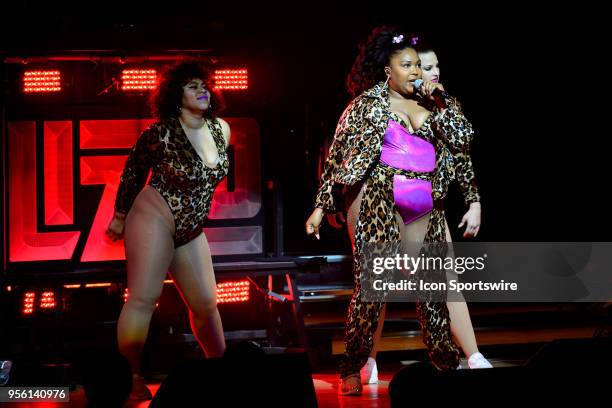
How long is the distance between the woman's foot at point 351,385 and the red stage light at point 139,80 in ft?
7.79

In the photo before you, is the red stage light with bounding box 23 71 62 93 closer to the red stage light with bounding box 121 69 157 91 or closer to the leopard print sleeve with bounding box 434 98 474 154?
the red stage light with bounding box 121 69 157 91

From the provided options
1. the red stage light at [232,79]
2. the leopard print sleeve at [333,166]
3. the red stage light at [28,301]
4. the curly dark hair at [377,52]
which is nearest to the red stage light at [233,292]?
the red stage light at [28,301]

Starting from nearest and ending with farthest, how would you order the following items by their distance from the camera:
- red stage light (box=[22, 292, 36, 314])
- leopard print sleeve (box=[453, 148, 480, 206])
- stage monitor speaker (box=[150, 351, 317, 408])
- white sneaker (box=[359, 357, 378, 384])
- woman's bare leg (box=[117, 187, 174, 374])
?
1. stage monitor speaker (box=[150, 351, 317, 408])
2. woman's bare leg (box=[117, 187, 174, 374])
3. leopard print sleeve (box=[453, 148, 480, 206])
4. white sneaker (box=[359, 357, 378, 384])
5. red stage light (box=[22, 292, 36, 314])

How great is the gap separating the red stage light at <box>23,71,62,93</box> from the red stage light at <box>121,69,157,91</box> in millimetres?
430

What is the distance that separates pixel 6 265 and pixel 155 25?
1.82 meters

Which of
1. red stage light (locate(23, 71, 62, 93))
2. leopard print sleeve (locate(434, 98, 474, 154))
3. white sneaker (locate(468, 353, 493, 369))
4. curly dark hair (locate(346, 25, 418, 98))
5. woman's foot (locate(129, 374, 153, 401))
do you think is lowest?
woman's foot (locate(129, 374, 153, 401))

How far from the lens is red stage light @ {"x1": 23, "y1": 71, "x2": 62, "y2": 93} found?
5250 mm

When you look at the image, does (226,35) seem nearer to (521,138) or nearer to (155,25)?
(155,25)

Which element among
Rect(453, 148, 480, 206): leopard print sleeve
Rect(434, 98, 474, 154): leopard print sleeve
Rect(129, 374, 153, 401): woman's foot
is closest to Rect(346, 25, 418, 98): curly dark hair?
Rect(434, 98, 474, 154): leopard print sleeve

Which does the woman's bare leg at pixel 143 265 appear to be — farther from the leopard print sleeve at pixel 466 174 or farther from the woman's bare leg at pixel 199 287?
the leopard print sleeve at pixel 466 174

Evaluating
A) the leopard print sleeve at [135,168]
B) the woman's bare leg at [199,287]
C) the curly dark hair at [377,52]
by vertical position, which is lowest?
the woman's bare leg at [199,287]

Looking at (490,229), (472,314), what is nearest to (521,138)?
(490,229)

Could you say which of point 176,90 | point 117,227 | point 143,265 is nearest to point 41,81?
point 176,90

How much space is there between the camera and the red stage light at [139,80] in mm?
5320
